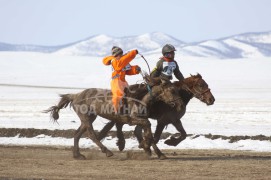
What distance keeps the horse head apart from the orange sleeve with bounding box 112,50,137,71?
1.33 m

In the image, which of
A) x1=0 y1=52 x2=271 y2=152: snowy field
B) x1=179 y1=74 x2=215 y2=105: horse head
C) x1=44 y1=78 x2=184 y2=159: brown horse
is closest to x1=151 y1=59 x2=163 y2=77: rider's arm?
x1=0 y1=52 x2=271 y2=152: snowy field

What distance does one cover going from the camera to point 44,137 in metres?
22.0

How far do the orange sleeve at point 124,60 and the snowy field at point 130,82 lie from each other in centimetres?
69

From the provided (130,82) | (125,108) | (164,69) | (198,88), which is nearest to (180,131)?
(198,88)

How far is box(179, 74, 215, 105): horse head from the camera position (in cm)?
1603

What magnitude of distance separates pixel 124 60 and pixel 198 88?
1725 mm

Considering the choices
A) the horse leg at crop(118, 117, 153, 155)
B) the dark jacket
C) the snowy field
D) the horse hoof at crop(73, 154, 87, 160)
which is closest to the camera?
the horse leg at crop(118, 117, 153, 155)

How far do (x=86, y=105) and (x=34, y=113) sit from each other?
46.6 ft

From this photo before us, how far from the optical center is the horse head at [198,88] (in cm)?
1603

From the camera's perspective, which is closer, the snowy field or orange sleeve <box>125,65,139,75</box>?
orange sleeve <box>125,65,139,75</box>

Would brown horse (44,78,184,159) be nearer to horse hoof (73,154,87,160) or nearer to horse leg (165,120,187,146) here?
horse hoof (73,154,87,160)

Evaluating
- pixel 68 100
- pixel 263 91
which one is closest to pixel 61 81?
pixel 263 91

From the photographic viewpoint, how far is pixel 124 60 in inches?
627

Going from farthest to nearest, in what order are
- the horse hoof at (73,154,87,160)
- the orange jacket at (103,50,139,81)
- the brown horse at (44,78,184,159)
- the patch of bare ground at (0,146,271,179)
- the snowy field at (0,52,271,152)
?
the snowy field at (0,52,271,152)
the horse hoof at (73,154,87,160)
the orange jacket at (103,50,139,81)
the brown horse at (44,78,184,159)
the patch of bare ground at (0,146,271,179)
